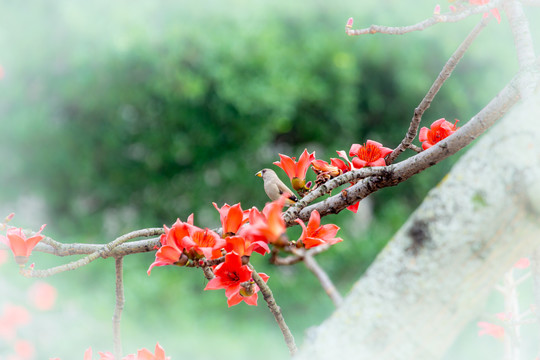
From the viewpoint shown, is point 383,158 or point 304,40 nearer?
point 383,158

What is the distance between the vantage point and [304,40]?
3777mm

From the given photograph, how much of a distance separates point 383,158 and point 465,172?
401 mm

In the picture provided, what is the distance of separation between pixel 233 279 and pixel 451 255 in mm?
338

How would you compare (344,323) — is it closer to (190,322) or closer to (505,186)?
(505,186)

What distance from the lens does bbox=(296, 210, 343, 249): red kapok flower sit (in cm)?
64

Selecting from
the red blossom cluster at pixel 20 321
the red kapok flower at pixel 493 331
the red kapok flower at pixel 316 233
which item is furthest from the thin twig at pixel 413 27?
the red blossom cluster at pixel 20 321

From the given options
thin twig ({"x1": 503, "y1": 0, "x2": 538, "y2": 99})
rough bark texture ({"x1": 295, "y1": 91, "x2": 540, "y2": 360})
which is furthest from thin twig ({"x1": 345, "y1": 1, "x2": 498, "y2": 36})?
rough bark texture ({"x1": 295, "y1": 91, "x2": 540, "y2": 360})

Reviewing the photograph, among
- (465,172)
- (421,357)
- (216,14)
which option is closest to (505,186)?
(465,172)

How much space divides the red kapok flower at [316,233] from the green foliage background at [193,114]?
2.57 m

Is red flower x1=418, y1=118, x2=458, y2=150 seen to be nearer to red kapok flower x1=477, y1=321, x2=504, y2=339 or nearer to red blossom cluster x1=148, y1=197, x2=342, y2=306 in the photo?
red blossom cluster x1=148, y1=197, x2=342, y2=306

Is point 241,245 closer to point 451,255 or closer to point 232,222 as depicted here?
point 232,222

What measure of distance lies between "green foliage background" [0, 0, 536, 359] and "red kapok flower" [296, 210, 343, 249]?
2571 mm

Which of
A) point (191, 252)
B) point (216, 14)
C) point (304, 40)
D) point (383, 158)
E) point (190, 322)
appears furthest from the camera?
point (304, 40)

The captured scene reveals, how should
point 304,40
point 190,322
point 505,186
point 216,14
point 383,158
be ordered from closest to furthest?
1. point 505,186
2. point 383,158
3. point 190,322
4. point 216,14
5. point 304,40
